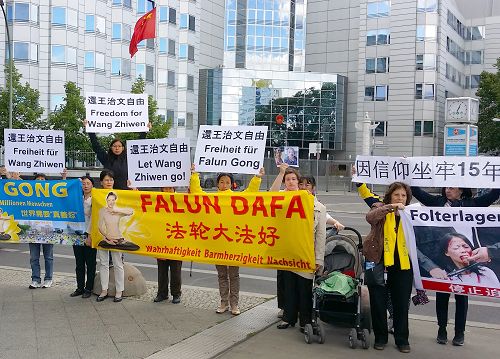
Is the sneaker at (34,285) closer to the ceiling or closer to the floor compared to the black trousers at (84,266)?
closer to the floor

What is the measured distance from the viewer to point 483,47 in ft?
212

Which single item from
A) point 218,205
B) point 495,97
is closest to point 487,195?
point 218,205

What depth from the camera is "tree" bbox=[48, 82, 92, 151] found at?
37469mm

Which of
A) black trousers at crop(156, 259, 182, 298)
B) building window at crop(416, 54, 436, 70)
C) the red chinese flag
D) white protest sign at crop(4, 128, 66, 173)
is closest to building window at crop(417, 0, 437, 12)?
building window at crop(416, 54, 436, 70)

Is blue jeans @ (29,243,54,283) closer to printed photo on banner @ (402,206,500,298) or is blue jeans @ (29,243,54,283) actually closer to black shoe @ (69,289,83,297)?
black shoe @ (69,289,83,297)

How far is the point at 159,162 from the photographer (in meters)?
7.76

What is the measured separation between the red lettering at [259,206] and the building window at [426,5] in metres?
56.1

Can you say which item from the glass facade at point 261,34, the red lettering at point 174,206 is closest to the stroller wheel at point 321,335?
the red lettering at point 174,206

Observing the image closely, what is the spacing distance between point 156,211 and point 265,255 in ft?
→ 5.64

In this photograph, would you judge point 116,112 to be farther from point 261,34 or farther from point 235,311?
point 261,34

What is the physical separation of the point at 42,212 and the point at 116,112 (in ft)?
6.54

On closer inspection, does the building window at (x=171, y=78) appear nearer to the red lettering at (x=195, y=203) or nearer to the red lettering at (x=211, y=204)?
the red lettering at (x=195, y=203)

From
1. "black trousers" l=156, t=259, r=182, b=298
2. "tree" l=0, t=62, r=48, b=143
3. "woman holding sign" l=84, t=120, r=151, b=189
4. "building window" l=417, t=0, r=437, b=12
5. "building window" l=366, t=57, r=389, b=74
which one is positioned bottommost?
"black trousers" l=156, t=259, r=182, b=298

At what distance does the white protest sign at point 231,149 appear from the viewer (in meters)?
7.37
